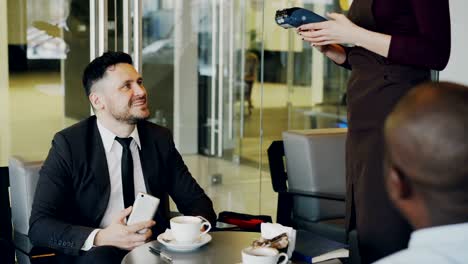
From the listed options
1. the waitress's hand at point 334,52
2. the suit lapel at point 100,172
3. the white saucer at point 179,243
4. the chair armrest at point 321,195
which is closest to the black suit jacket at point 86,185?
the suit lapel at point 100,172

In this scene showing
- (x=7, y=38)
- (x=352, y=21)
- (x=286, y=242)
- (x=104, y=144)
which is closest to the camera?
(x=286, y=242)

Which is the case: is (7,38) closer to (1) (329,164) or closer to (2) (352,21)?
(1) (329,164)

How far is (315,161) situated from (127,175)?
4.46 feet

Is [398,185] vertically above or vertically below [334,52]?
below

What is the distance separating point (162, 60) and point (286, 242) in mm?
3789

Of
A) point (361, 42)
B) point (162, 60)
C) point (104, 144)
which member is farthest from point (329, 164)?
point (162, 60)

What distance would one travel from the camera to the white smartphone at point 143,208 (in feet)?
9.29

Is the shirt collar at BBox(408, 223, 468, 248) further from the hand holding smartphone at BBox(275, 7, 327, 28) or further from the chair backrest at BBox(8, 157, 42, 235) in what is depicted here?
the chair backrest at BBox(8, 157, 42, 235)

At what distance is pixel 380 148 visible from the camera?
2654mm

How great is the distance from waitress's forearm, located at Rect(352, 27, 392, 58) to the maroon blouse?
19 millimetres

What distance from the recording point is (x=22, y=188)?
3.39 meters

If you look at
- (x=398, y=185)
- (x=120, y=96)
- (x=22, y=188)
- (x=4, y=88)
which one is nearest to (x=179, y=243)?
(x=120, y=96)

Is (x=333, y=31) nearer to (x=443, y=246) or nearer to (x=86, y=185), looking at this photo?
(x=86, y=185)

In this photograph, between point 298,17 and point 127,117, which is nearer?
point 298,17
